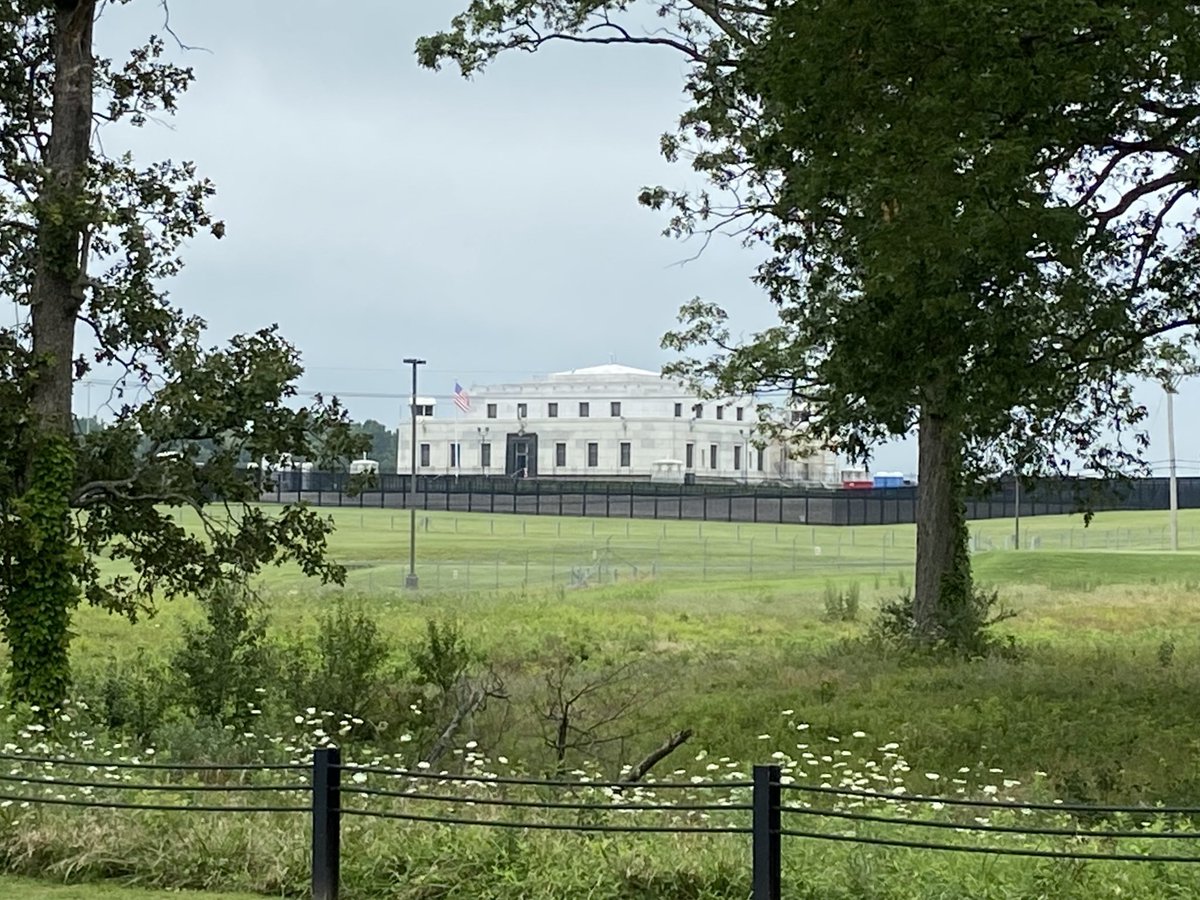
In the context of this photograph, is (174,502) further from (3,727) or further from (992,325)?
(992,325)

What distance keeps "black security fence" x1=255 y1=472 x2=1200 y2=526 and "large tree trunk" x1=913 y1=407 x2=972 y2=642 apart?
2564 inches

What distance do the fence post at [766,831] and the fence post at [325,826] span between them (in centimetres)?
244

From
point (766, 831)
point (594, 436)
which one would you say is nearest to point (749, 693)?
point (766, 831)

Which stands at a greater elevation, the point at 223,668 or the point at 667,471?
the point at 667,471

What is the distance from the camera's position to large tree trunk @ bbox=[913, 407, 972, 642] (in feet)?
98.2

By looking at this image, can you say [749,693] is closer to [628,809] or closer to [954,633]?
[954,633]

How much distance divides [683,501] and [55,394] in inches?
3427

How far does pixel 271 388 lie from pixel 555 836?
37.5ft

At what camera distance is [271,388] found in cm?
2072

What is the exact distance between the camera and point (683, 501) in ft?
352

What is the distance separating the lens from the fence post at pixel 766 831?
8.62 meters

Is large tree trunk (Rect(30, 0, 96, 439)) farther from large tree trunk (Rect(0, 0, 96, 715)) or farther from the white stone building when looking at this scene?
the white stone building

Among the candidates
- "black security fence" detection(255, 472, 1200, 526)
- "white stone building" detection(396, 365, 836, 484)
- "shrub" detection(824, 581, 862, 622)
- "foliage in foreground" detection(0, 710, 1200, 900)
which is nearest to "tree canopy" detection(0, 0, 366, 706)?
"foliage in foreground" detection(0, 710, 1200, 900)

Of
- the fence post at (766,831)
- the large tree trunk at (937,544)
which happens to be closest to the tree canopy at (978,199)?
the large tree trunk at (937,544)
